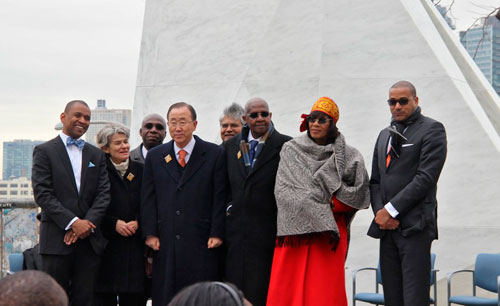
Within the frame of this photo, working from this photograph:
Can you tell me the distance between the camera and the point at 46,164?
5328mm

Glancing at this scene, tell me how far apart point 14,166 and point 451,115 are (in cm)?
7727

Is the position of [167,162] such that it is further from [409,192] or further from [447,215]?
[447,215]

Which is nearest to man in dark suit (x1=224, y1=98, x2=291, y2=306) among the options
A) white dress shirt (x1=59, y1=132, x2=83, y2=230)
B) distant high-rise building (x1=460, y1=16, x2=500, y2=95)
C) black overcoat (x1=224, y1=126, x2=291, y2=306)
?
black overcoat (x1=224, y1=126, x2=291, y2=306)

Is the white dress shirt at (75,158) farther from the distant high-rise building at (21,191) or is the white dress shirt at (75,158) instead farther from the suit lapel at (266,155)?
the suit lapel at (266,155)

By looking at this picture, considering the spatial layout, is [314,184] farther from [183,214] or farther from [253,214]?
[183,214]

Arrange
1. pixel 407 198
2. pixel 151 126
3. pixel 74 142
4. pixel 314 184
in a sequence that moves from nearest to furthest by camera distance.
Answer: pixel 407 198 < pixel 314 184 < pixel 74 142 < pixel 151 126

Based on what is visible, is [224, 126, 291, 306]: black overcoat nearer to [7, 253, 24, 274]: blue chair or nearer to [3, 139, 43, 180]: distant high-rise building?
[7, 253, 24, 274]: blue chair

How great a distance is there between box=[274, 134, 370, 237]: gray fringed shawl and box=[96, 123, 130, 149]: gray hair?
4.30 feet

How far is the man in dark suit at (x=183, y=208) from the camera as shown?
527 cm

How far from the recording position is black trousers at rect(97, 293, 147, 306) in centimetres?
555

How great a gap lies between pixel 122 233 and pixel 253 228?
0.98 meters

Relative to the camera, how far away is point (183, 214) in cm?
530

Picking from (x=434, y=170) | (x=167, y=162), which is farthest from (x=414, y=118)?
(x=167, y=162)

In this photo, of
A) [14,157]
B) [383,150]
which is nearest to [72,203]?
[383,150]
